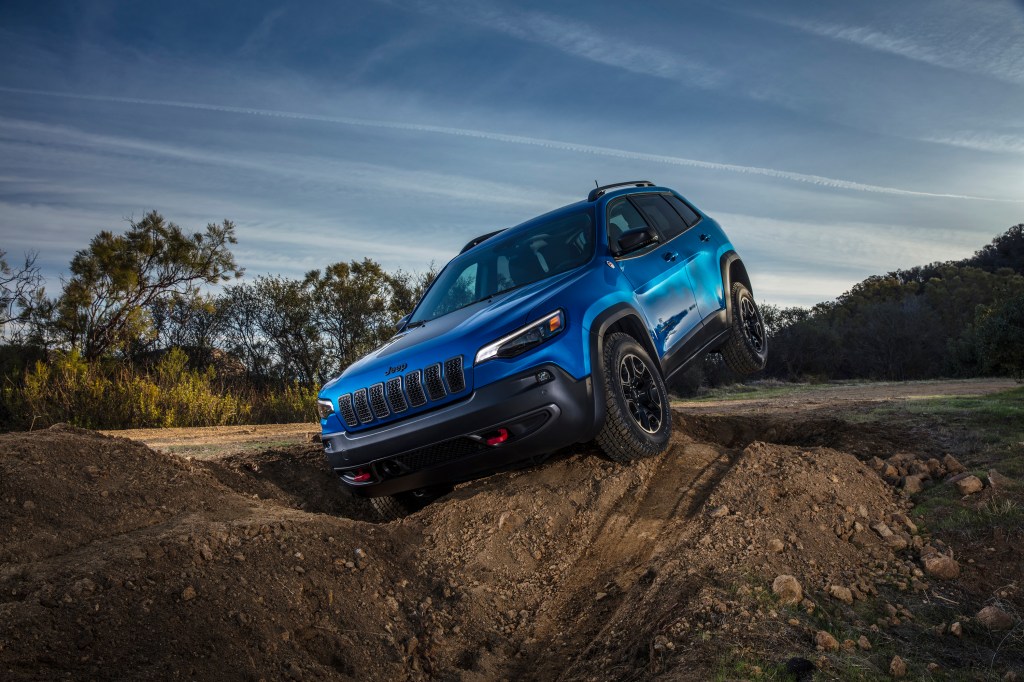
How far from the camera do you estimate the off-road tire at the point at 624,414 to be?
16.5 ft

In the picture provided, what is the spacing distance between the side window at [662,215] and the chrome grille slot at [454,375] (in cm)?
293

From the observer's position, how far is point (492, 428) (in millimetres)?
4648

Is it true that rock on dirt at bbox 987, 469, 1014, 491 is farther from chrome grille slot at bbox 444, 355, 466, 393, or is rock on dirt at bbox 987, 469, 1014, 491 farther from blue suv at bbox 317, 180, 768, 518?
chrome grille slot at bbox 444, 355, 466, 393

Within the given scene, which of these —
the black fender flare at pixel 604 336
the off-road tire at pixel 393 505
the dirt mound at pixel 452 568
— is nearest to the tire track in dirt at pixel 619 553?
the dirt mound at pixel 452 568

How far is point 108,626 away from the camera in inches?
138

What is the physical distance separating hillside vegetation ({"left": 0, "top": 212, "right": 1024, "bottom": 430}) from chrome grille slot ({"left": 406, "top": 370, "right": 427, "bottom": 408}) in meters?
9.45

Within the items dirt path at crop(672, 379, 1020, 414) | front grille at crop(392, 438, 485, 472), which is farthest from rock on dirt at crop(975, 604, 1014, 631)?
dirt path at crop(672, 379, 1020, 414)

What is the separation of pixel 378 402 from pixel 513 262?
190 cm

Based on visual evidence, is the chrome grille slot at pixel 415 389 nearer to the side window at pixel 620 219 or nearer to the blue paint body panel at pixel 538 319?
the blue paint body panel at pixel 538 319

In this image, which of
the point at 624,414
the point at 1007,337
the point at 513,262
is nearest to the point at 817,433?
the point at 624,414

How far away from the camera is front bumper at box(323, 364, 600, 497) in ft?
15.2

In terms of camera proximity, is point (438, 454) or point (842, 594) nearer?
point (842, 594)

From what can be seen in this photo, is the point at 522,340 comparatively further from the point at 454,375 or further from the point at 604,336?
the point at 604,336

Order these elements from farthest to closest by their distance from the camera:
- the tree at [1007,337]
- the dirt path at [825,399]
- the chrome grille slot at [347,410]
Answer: the tree at [1007,337] → the dirt path at [825,399] → the chrome grille slot at [347,410]
